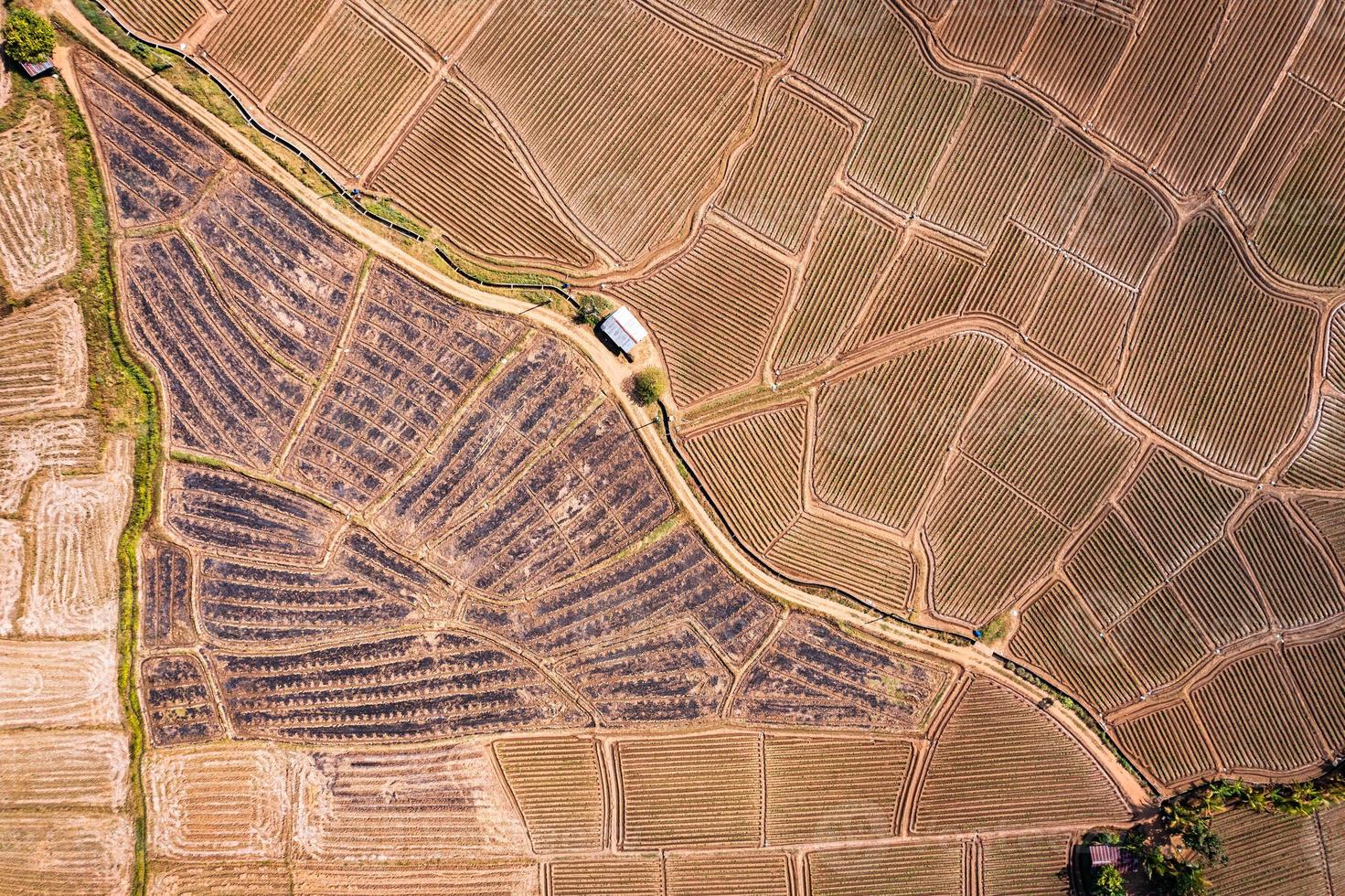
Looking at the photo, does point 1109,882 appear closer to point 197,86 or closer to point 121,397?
point 121,397

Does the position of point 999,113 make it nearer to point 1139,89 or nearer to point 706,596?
point 1139,89

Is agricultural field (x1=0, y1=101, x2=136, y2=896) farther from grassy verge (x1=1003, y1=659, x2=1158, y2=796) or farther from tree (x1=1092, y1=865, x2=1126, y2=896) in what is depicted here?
tree (x1=1092, y1=865, x2=1126, y2=896)

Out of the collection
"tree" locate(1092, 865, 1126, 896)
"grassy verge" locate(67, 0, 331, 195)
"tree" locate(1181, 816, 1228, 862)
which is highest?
"grassy verge" locate(67, 0, 331, 195)

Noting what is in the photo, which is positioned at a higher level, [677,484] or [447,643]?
[677,484]

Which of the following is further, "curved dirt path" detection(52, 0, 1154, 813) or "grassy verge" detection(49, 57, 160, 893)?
"curved dirt path" detection(52, 0, 1154, 813)

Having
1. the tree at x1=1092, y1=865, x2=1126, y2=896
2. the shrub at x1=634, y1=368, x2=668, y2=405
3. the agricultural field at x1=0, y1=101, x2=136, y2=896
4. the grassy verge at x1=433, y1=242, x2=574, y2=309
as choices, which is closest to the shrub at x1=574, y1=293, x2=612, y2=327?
the grassy verge at x1=433, y1=242, x2=574, y2=309

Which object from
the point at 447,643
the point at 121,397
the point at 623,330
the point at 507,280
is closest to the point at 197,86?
the point at 121,397
